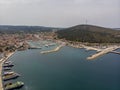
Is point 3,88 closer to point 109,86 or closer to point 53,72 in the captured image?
point 53,72

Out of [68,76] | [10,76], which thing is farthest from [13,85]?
[68,76]

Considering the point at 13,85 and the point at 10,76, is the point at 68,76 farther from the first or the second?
the point at 13,85

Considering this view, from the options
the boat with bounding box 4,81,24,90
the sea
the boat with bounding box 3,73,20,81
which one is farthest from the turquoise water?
the boat with bounding box 3,73,20,81

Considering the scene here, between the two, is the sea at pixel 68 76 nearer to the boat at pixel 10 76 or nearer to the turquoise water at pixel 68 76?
the turquoise water at pixel 68 76

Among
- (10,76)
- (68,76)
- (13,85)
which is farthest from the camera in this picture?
(68,76)

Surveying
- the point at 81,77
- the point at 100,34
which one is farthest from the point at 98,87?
the point at 100,34

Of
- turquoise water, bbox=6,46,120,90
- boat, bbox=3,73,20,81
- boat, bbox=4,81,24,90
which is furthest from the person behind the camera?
boat, bbox=3,73,20,81

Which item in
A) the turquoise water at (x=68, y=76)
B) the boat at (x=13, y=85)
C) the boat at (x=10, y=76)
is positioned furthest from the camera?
the boat at (x=10, y=76)

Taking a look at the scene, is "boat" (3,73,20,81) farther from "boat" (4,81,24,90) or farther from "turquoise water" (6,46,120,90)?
"boat" (4,81,24,90)

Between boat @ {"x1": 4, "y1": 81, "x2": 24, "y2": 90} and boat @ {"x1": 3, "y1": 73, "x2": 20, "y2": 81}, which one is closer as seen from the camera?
boat @ {"x1": 4, "y1": 81, "x2": 24, "y2": 90}

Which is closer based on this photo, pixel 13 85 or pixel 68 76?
pixel 13 85

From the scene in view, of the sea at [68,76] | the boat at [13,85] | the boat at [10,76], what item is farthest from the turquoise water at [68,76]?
the boat at [10,76]
